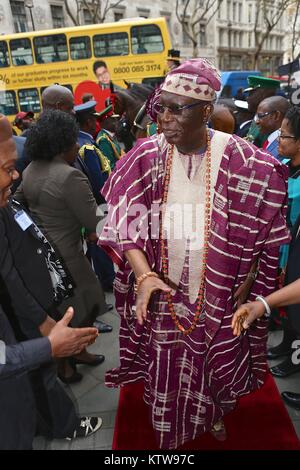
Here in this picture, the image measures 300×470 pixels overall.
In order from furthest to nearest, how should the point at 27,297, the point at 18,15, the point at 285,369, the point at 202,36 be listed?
the point at 202,36
the point at 18,15
the point at 285,369
the point at 27,297

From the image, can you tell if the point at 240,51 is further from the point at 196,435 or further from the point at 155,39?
the point at 196,435

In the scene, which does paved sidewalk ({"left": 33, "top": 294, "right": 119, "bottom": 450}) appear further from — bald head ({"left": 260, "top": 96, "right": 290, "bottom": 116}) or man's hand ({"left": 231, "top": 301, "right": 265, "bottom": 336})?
bald head ({"left": 260, "top": 96, "right": 290, "bottom": 116})

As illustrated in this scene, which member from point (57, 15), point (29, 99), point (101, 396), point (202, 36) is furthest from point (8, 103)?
point (202, 36)

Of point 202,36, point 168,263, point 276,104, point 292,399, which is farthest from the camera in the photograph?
point 202,36

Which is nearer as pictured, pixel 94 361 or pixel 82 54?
pixel 94 361

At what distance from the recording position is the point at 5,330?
4.89ft

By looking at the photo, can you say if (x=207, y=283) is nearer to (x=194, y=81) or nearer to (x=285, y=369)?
(x=194, y=81)

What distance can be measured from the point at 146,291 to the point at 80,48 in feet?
38.1

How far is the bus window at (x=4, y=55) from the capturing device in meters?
11.4

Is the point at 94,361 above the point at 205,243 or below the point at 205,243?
below

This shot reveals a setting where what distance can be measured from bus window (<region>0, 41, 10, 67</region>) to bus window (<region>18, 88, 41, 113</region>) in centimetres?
89

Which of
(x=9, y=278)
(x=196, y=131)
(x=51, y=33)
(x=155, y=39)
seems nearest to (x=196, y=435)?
(x=9, y=278)

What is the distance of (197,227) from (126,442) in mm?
1433

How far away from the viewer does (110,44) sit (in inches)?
441
